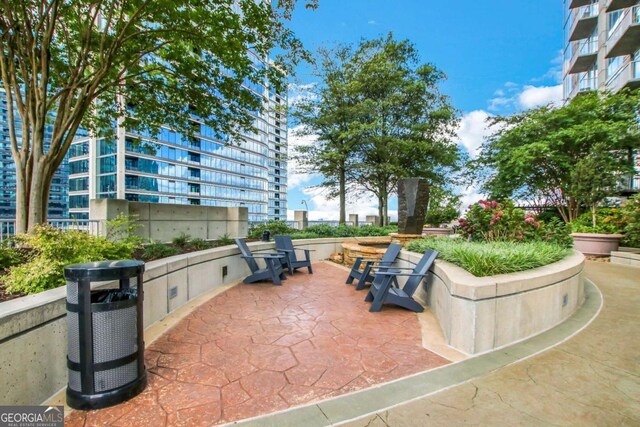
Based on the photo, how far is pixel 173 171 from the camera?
2288 inches

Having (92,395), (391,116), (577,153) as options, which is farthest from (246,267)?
(577,153)

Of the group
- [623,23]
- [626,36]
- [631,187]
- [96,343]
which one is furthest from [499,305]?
[623,23]

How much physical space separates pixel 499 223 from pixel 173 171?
6173 cm

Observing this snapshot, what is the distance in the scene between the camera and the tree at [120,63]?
6.38m

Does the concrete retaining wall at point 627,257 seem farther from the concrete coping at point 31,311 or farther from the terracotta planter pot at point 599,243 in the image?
the concrete coping at point 31,311

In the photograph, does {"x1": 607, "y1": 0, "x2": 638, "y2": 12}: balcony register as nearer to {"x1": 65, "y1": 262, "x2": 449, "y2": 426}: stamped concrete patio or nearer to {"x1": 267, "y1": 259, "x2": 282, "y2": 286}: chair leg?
{"x1": 65, "y1": 262, "x2": 449, "y2": 426}: stamped concrete patio

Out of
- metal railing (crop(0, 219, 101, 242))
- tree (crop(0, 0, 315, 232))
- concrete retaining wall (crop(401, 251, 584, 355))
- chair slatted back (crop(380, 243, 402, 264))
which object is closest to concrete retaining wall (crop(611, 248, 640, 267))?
concrete retaining wall (crop(401, 251, 584, 355))

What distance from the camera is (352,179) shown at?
19.8 meters

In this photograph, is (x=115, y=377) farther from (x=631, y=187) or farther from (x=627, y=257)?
(x=631, y=187)

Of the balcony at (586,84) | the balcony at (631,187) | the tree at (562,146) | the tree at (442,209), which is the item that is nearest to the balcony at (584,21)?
the balcony at (586,84)

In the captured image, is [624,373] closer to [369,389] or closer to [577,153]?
[369,389]

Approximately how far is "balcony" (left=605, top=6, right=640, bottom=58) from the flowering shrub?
18.7 metres

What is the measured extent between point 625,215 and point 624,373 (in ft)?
34.9

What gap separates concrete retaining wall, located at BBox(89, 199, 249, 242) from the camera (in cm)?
677
